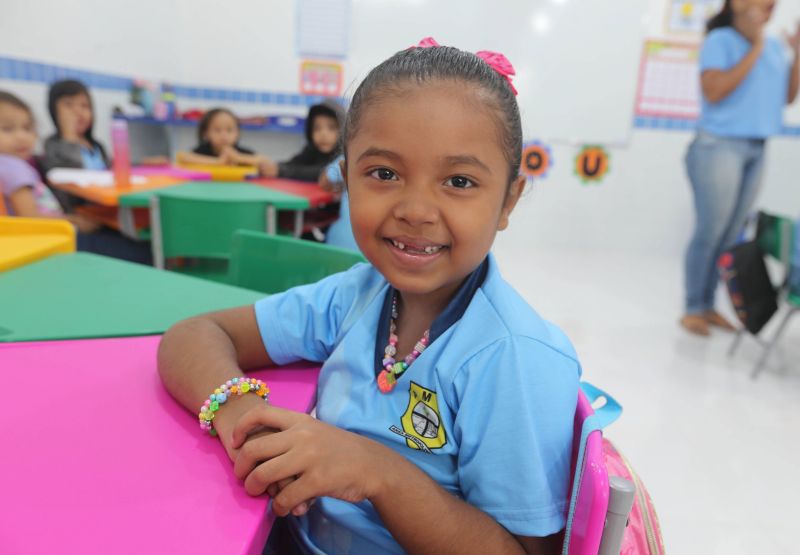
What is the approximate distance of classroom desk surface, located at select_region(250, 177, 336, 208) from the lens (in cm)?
236

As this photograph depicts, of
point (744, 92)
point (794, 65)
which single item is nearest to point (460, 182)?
point (744, 92)

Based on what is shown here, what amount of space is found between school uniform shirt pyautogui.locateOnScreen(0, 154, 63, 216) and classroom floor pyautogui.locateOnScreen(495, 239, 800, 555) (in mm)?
2342

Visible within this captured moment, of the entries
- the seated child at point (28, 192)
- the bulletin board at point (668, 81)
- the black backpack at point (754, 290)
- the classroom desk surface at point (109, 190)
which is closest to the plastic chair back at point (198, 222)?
the classroom desk surface at point (109, 190)

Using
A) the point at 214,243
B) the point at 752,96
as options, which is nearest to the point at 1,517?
the point at 214,243

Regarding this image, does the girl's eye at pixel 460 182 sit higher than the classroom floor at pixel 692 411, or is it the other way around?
the girl's eye at pixel 460 182

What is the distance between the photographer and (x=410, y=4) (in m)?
4.07

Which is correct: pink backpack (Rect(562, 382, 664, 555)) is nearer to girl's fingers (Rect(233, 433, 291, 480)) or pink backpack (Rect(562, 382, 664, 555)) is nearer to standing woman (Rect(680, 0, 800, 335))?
girl's fingers (Rect(233, 433, 291, 480))

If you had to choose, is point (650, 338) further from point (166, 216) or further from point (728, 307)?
point (166, 216)

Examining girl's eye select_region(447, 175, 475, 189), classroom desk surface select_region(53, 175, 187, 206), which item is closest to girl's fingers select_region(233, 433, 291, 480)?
girl's eye select_region(447, 175, 475, 189)

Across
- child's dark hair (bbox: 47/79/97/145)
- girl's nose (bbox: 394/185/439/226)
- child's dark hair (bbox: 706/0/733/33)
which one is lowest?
girl's nose (bbox: 394/185/439/226)

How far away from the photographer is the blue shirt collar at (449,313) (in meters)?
0.70

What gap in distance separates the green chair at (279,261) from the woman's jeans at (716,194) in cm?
229

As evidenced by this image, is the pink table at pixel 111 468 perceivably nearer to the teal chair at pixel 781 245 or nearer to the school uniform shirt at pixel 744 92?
the teal chair at pixel 781 245

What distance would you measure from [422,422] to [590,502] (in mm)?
232
